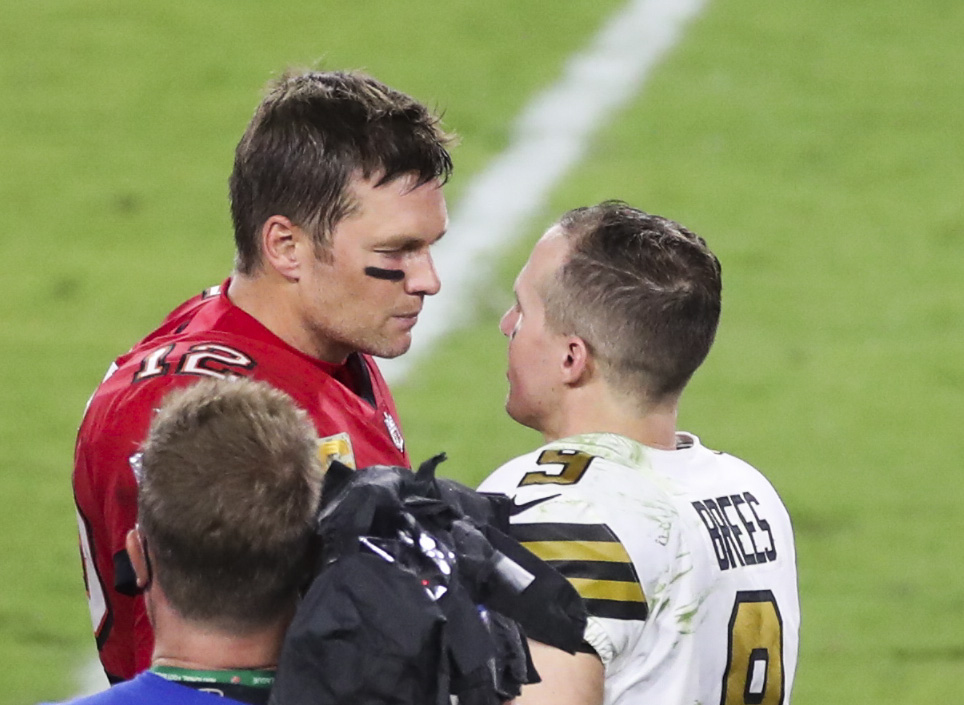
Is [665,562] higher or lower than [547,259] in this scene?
lower

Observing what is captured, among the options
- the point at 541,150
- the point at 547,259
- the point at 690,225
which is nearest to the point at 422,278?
the point at 547,259

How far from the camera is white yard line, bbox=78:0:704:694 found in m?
6.81

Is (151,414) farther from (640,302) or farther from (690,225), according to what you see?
(690,225)

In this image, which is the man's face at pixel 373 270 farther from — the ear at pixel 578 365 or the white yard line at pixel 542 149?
the white yard line at pixel 542 149

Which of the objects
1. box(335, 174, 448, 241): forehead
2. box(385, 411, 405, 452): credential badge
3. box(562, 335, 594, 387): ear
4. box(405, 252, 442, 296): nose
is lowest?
box(385, 411, 405, 452): credential badge

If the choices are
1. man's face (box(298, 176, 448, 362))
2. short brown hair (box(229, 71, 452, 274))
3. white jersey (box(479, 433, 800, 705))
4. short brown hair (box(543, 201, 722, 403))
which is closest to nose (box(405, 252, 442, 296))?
man's face (box(298, 176, 448, 362))

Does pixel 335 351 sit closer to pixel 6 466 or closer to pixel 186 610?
pixel 186 610

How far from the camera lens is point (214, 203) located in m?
7.40

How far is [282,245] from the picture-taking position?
2723 mm

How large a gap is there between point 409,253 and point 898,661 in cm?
270

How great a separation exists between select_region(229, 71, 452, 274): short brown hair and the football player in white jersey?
30 cm

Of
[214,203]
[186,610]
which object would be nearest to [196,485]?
[186,610]

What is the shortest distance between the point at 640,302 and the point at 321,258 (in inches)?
21.8

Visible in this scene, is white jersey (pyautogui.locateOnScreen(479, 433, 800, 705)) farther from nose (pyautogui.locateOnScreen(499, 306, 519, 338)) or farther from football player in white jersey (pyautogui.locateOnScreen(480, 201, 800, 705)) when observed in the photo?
nose (pyautogui.locateOnScreen(499, 306, 519, 338))
